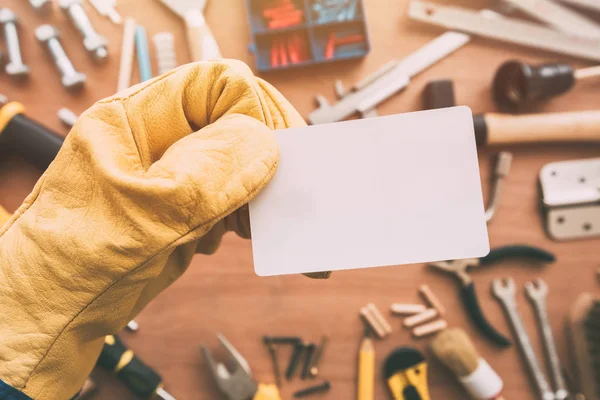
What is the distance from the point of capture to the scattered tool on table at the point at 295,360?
72 centimetres

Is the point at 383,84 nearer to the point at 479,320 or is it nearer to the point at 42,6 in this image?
the point at 479,320

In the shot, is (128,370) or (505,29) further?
(505,29)

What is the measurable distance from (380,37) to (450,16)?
0.14 meters

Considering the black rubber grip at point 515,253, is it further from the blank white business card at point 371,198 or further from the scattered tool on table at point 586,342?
the blank white business card at point 371,198

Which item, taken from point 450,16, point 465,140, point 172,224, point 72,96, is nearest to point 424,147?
point 465,140

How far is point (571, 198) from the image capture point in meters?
0.78

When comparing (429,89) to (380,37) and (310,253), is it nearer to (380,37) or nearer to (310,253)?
(380,37)

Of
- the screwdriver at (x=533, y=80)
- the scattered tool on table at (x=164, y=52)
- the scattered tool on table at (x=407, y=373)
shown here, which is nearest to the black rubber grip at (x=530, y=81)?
the screwdriver at (x=533, y=80)

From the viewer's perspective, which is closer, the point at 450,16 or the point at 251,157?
the point at 251,157

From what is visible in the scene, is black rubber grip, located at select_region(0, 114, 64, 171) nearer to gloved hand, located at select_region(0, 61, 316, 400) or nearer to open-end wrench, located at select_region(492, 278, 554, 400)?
gloved hand, located at select_region(0, 61, 316, 400)

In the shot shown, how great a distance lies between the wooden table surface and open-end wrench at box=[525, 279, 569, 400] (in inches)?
0.6

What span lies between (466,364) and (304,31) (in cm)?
66

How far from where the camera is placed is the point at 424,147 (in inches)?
16.2

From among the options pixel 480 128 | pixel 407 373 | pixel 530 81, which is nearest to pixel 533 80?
pixel 530 81
